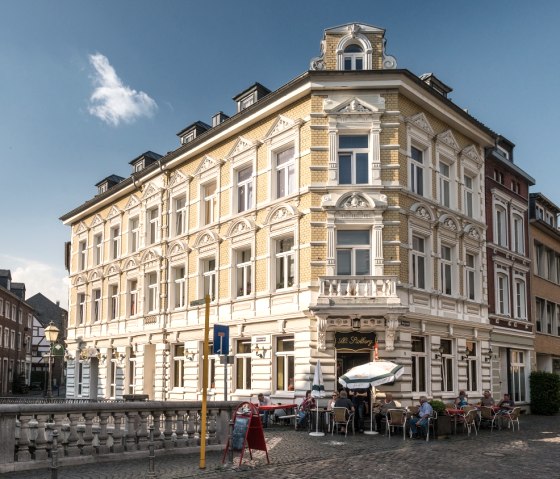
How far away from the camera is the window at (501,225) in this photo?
3090 cm

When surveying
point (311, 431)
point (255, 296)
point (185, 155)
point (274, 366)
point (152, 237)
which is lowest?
point (311, 431)

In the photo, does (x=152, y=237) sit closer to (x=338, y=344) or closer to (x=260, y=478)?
(x=338, y=344)

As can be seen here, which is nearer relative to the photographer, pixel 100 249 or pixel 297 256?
pixel 297 256

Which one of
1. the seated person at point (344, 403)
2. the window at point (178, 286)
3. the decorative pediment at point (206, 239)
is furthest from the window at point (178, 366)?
the seated person at point (344, 403)

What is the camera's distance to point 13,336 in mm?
70188

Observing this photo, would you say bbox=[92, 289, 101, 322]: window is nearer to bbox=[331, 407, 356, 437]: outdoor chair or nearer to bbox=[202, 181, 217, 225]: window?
bbox=[202, 181, 217, 225]: window

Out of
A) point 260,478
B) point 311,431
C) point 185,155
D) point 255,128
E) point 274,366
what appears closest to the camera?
point 260,478

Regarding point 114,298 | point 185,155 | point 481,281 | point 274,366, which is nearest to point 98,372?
point 114,298

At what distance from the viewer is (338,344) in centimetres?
2230

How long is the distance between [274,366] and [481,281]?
9283 millimetres

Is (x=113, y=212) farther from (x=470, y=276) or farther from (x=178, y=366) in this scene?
(x=470, y=276)

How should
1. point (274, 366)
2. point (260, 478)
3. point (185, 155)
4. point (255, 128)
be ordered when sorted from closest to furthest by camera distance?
point (260, 478) < point (274, 366) < point (255, 128) < point (185, 155)

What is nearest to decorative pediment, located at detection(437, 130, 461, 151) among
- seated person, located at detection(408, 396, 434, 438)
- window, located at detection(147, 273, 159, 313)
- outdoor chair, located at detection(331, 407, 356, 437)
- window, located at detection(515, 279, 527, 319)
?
window, located at detection(515, 279, 527, 319)

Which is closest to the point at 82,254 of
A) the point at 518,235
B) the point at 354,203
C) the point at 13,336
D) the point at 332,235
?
the point at 332,235
